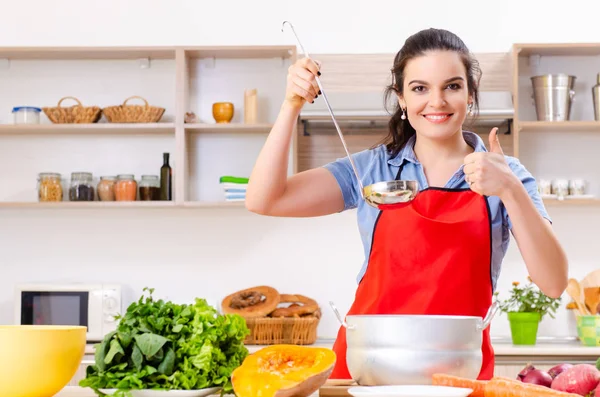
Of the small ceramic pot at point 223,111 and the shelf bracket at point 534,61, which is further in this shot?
the shelf bracket at point 534,61

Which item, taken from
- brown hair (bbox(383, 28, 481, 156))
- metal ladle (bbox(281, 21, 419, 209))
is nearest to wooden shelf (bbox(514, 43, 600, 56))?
brown hair (bbox(383, 28, 481, 156))

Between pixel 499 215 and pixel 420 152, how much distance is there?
0.23m

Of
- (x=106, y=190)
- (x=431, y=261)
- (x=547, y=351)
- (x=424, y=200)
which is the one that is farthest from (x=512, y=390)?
(x=106, y=190)

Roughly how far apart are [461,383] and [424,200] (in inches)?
29.0

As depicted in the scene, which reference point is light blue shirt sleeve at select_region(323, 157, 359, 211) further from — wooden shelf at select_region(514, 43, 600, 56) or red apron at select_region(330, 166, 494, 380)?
wooden shelf at select_region(514, 43, 600, 56)

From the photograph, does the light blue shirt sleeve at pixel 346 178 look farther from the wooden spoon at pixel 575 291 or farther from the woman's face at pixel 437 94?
the wooden spoon at pixel 575 291

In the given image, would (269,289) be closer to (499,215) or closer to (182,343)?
(499,215)

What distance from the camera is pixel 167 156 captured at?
12.8 ft

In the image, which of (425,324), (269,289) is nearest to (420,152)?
(425,324)

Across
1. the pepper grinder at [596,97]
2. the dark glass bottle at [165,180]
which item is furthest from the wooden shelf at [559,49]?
the dark glass bottle at [165,180]

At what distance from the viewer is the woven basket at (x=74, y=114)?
388 cm

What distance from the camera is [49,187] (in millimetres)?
3877

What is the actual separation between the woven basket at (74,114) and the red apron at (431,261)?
2451mm

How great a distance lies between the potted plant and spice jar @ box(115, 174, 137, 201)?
1.74 meters
